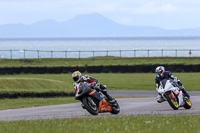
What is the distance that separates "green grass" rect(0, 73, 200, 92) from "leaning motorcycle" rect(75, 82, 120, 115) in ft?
38.9

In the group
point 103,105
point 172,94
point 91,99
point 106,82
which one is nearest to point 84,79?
point 91,99

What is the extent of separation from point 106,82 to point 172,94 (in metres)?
21.0

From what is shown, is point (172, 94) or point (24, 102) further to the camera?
point (24, 102)

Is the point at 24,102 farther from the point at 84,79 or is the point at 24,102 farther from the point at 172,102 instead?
the point at 84,79

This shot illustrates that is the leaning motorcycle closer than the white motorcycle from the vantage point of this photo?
Yes

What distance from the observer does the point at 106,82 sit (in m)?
38.5

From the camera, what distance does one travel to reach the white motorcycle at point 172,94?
57.8 feet

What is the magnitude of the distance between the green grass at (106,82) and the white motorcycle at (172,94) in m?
11.2

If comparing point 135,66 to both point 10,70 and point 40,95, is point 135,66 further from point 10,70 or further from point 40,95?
point 40,95

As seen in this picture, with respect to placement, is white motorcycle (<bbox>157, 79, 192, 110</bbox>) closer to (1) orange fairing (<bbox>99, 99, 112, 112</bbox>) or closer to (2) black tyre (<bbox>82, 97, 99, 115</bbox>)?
(1) orange fairing (<bbox>99, 99, 112, 112</bbox>)

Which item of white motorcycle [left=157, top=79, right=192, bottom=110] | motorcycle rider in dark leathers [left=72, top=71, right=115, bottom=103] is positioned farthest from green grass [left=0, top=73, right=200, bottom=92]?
motorcycle rider in dark leathers [left=72, top=71, right=115, bottom=103]

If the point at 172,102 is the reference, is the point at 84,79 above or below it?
above

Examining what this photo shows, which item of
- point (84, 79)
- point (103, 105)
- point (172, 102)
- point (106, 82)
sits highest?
point (84, 79)

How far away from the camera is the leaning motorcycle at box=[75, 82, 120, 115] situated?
15.1m
